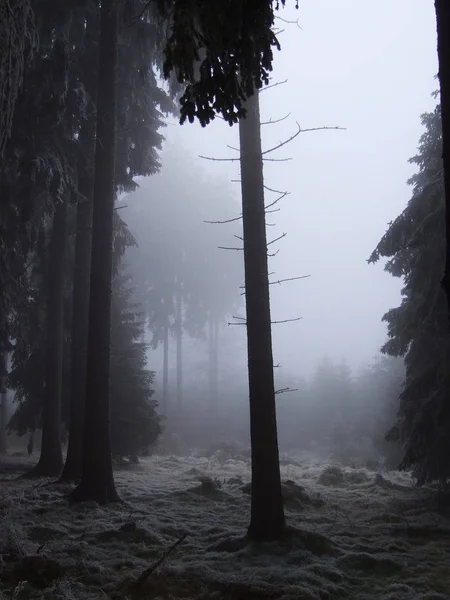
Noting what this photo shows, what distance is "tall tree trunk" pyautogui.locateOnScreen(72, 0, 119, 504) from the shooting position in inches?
379

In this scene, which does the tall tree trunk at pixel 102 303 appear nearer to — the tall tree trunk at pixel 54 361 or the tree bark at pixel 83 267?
the tree bark at pixel 83 267

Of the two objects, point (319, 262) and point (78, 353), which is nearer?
point (78, 353)

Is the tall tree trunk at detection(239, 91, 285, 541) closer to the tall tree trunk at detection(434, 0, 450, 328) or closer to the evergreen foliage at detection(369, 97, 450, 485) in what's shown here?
the evergreen foliage at detection(369, 97, 450, 485)

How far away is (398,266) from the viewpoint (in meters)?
12.4

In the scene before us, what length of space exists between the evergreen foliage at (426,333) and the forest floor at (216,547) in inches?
42.9

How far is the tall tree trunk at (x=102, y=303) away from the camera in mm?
9617

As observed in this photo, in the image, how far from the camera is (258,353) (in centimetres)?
771

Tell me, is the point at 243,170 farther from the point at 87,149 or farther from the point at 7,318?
the point at 7,318

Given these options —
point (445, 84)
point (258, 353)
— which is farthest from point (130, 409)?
point (445, 84)

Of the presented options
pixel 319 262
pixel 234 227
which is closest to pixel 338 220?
pixel 319 262

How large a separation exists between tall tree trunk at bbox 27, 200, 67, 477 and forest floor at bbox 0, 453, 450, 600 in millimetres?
1846

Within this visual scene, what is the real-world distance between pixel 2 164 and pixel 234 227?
93.5 feet

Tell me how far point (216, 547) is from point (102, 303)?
17.6 feet

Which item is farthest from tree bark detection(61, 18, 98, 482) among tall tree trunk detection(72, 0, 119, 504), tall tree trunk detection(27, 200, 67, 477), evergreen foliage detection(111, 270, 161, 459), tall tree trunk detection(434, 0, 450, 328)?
tall tree trunk detection(434, 0, 450, 328)
